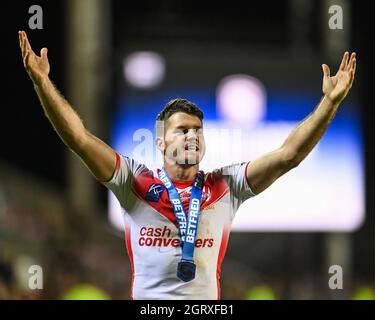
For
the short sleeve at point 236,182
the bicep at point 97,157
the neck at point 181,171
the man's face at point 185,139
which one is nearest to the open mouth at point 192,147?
the man's face at point 185,139

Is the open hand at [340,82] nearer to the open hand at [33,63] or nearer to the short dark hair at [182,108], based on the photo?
the short dark hair at [182,108]

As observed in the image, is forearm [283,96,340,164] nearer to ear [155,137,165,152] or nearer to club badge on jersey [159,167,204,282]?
club badge on jersey [159,167,204,282]

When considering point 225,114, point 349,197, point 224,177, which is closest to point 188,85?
point 225,114

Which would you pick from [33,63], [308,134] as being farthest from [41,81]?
[308,134]

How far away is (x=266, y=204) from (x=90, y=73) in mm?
5125

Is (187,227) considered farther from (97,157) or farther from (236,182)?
(97,157)

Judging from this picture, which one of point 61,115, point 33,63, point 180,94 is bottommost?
point 61,115

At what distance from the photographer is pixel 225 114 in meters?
23.5

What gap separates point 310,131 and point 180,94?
593 inches

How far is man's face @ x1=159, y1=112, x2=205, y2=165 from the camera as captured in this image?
853 centimetres

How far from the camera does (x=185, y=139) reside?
8.53 metres

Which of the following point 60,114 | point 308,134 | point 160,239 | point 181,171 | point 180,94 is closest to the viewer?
point 60,114

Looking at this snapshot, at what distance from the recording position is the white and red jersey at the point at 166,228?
8609 millimetres
